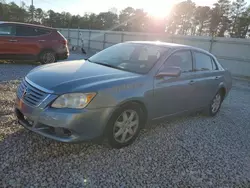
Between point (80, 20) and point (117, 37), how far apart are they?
3402cm

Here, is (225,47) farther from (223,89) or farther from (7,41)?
(7,41)

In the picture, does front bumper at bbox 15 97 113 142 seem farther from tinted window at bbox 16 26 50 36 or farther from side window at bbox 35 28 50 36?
side window at bbox 35 28 50 36

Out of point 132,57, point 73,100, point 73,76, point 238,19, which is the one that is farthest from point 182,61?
point 238,19

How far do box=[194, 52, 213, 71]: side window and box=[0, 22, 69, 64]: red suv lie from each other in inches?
263

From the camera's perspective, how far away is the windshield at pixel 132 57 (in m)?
3.82

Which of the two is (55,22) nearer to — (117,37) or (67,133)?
(117,37)

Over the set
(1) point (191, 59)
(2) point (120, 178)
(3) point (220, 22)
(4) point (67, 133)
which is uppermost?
(3) point (220, 22)

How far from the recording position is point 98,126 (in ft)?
9.95

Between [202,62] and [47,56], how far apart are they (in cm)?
678

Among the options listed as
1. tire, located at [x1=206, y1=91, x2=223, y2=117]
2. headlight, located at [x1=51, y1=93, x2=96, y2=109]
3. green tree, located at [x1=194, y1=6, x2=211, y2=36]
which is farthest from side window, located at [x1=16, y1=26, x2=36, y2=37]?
green tree, located at [x1=194, y1=6, x2=211, y2=36]

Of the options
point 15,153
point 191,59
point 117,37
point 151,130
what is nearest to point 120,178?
point 15,153

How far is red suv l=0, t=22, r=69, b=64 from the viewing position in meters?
8.95

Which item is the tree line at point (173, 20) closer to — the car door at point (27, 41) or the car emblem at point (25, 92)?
the car door at point (27, 41)

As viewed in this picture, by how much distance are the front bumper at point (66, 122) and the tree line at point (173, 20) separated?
4241cm
